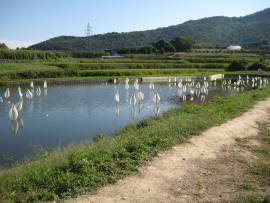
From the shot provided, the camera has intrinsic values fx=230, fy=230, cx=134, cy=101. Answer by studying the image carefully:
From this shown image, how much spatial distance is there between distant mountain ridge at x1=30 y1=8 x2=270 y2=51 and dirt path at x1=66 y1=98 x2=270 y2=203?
367ft

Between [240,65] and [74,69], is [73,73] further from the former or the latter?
[240,65]

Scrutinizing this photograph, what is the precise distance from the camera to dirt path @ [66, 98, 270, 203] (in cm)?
371

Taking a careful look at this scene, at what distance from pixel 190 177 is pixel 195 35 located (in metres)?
156

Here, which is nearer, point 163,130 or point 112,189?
point 112,189

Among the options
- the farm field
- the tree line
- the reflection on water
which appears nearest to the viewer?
the reflection on water

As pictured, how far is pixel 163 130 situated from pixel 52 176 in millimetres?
3626

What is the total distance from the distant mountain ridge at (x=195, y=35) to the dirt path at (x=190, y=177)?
111817 millimetres

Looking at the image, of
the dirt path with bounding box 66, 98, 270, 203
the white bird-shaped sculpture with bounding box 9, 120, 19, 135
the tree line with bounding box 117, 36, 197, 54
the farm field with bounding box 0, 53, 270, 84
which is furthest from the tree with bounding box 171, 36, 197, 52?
the dirt path with bounding box 66, 98, 270, 203

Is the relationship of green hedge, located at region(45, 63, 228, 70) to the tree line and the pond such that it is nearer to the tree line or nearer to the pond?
the tree line

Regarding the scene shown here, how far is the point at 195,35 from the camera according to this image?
5861 inches

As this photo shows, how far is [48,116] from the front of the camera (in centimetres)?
1252

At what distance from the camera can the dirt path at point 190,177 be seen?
3.71m

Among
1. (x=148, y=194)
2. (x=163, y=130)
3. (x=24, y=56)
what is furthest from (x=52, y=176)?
(x=24, y=56)

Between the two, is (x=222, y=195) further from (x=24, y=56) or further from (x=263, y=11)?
(x=263, y=11)
